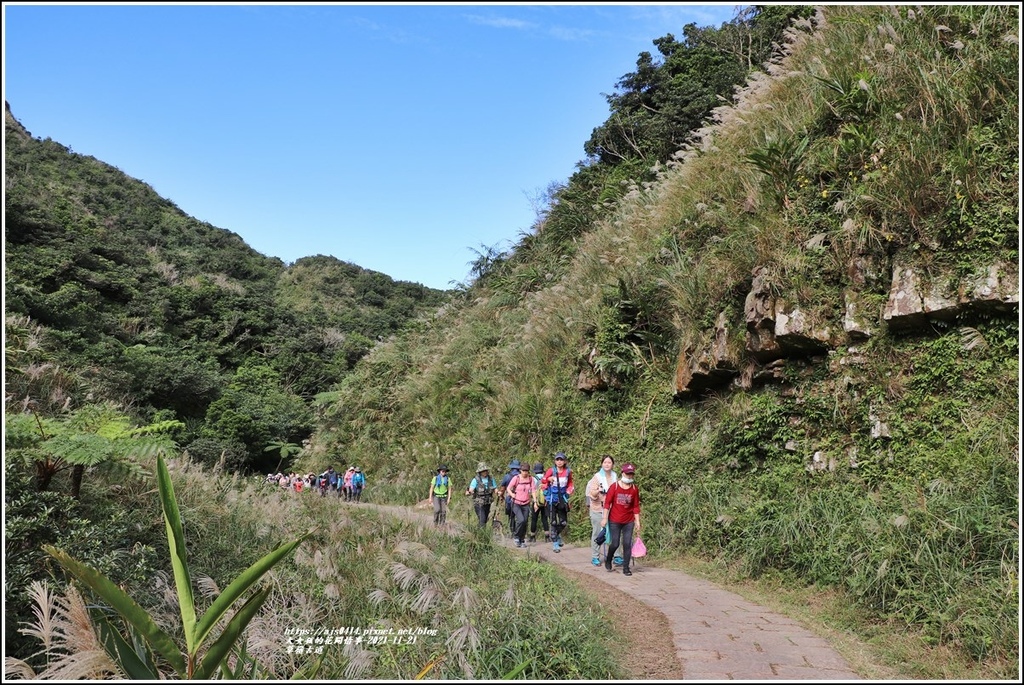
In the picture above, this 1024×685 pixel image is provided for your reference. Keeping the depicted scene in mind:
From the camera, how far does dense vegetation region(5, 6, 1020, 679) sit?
5059mm

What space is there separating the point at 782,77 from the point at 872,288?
5.10 metres

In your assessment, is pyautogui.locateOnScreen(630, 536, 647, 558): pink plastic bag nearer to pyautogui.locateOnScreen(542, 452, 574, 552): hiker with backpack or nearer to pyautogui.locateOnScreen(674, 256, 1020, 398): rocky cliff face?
pyautogui.locateOnScreen(542, 452, 574, 552): hiker with backpack

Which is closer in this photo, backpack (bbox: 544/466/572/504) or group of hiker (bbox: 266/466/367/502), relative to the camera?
backpack (bbox: 544/466/572/504)

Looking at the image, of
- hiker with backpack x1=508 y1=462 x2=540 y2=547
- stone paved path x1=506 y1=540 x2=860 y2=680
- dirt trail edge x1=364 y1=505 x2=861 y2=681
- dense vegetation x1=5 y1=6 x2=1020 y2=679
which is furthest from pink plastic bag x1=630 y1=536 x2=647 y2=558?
hiker with backpack x1=508 y1=462 x2=540 y2=547

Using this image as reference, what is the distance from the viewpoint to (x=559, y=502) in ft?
32.1

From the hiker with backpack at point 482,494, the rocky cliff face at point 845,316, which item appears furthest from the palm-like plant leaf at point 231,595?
the hiker with backpack at point 482,494

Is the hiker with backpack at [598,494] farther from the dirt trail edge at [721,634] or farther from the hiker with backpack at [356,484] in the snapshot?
the hiker with backpack at [356,484]

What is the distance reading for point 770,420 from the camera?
793cm

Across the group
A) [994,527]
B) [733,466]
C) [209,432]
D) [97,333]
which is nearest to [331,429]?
[209,432]

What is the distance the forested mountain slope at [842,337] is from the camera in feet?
17.7

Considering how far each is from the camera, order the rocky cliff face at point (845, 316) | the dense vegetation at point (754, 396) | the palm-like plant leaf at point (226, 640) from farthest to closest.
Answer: the rocky cliff face at point (845, 316) < the dense vegetation at point (754, 396) < the palm-like plant leaf at point (226, 640)

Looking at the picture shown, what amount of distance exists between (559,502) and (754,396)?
11.6 feet

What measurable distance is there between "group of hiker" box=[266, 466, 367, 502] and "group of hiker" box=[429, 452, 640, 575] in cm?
704

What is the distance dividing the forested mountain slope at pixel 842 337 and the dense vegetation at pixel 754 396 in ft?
0.11
